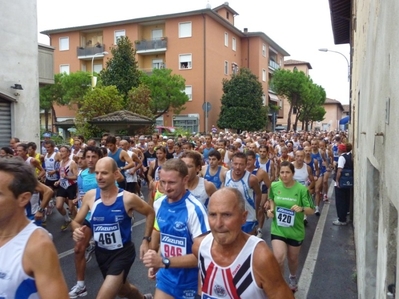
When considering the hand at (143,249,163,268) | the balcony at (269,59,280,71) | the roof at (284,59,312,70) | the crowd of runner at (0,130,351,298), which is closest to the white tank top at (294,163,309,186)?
the crowd of runner at (0,130,351,298)

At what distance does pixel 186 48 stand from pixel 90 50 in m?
11.9

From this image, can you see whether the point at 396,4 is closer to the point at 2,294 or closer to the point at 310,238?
the point at 2,294

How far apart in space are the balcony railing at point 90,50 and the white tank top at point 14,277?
1872 inches

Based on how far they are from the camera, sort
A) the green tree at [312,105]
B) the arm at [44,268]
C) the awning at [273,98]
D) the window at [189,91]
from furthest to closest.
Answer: the awning at [273,98], the green tree at [312,105], the window at [189,91], the arm at [44,268]

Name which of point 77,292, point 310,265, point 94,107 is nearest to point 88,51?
point 94,107

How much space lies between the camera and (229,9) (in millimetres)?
50219

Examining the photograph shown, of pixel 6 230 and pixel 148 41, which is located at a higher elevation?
pixel 148 41

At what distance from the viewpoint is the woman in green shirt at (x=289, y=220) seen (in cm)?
572

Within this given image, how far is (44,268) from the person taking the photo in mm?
2291

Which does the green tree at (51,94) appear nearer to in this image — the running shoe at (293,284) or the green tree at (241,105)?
the green tree at (241,105)

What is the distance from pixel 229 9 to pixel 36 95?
118 feet

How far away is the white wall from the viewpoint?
55.9 feet

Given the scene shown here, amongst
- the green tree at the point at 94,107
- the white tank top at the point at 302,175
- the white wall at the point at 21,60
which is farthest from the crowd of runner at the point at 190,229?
the green tree at the point at 94,107

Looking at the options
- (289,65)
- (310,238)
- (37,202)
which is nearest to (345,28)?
(310,238)
